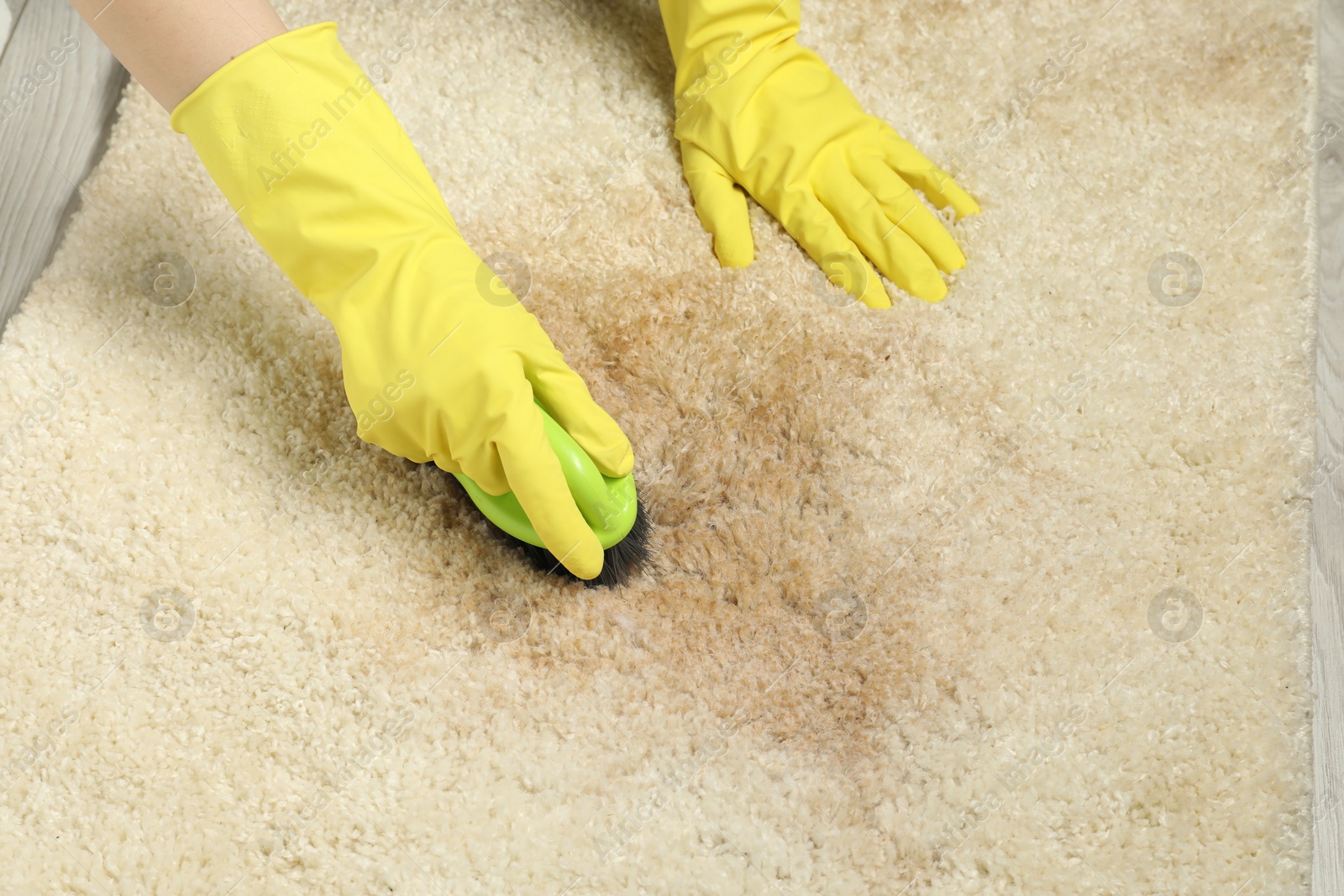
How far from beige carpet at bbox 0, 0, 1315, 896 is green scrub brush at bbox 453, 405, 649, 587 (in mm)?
20

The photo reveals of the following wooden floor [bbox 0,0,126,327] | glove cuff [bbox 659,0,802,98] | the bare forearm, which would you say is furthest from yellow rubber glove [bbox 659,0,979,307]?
wooden floor [bbox 0,0,126,327]

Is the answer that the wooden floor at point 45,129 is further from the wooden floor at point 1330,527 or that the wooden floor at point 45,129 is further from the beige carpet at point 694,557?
the wooden floor at point 1330,527

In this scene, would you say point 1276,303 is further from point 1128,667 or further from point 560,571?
point 560,571

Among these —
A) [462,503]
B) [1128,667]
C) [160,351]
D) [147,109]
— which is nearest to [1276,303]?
[1128,667]

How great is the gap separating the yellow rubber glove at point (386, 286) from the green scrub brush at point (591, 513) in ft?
0.05

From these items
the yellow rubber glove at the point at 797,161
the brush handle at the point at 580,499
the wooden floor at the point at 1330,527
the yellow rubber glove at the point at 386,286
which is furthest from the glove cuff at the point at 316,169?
the wooden floor at the point at 1330,527

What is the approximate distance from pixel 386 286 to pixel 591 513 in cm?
23

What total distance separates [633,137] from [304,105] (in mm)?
403

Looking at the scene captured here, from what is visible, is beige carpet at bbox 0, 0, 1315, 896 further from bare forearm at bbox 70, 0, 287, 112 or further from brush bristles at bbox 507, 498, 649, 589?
bare forearm at bbox 70, 0, 287, 112

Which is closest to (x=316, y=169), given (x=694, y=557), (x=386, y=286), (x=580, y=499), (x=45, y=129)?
(x=386, y=286)

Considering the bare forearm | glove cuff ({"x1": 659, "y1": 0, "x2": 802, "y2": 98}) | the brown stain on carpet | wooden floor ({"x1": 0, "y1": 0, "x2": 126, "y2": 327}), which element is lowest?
wooden floor ({"x1": 0, "y1": 0, "x2": 126, "y2": 327})

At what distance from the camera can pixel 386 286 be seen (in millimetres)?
724

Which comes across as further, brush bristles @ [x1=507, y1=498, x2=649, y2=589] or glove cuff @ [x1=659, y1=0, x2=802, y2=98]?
glove cuff @ [x1=659, y1=0, x2=802, y2=98]

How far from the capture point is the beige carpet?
0.71 m
